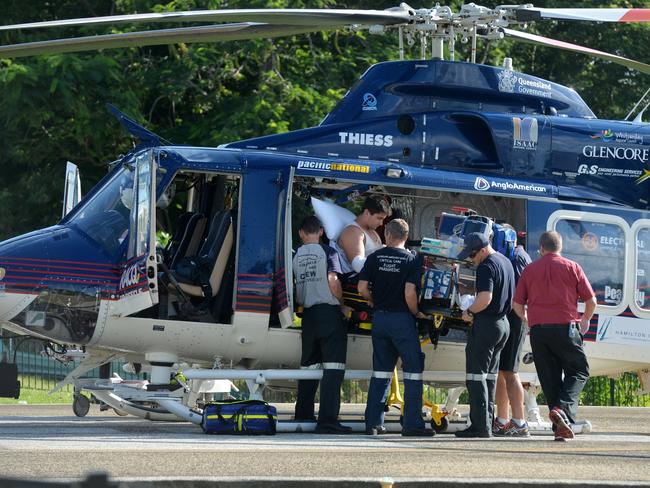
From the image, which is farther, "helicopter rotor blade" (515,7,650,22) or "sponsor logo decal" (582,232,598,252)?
"sponsor logo decal" (582,232,598,252)

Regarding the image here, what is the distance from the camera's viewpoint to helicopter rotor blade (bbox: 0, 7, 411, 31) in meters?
9.55

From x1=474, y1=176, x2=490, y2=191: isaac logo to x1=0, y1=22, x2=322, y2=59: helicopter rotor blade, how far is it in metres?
2.40

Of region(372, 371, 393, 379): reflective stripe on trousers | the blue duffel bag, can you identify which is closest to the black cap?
region(372, 371, 393, 379): reflective stripe on trousers

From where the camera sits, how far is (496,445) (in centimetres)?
1014

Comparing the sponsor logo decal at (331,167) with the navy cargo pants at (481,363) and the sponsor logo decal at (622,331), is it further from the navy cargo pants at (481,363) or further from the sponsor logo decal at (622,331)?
the sponsor logo decal at (622,331)

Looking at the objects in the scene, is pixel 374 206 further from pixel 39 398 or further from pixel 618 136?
pixel 39 398

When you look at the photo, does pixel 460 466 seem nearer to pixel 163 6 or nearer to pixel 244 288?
pixel 244 288

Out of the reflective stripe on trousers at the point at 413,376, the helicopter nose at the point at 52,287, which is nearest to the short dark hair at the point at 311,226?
the reflective stripe on trousers at the point at 413,376

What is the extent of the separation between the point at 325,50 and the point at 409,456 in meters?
15.7

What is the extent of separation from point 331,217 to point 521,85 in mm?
2646

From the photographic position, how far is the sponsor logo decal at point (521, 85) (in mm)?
12633

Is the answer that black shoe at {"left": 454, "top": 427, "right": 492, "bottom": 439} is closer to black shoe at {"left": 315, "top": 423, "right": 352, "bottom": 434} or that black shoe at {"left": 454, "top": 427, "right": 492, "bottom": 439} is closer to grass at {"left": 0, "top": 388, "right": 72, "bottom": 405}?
black shoe at {"left": 315, "top": 423, "right": 352, "bottom": 434}

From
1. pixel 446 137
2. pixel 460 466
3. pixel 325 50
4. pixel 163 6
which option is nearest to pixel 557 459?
pixel 460 466

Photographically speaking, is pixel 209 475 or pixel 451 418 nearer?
pixel 209 475
